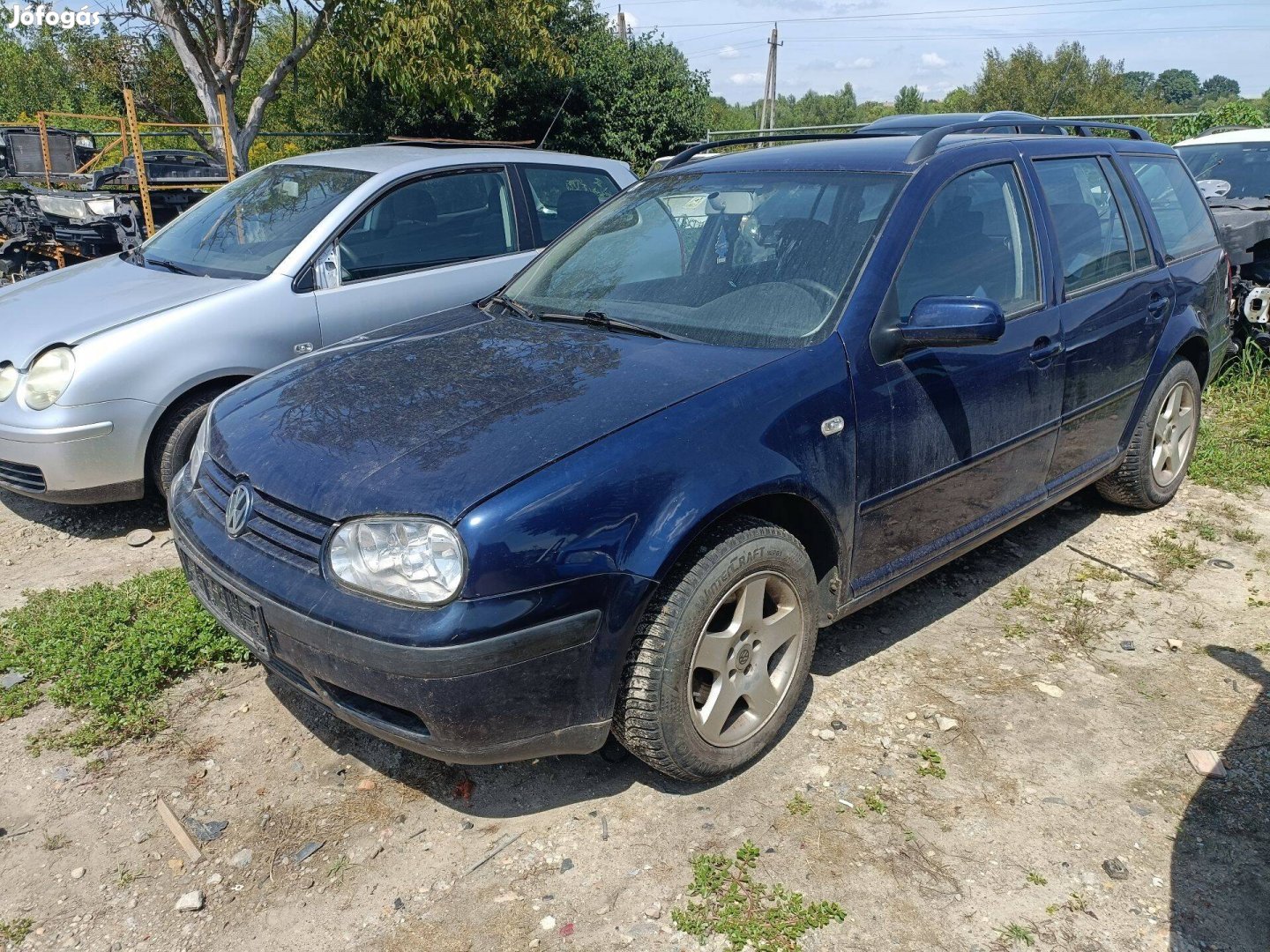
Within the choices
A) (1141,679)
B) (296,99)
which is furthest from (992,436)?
(296,99)

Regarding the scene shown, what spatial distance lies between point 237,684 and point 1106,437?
3.66 metres

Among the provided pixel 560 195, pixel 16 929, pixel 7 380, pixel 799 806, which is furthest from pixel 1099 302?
pixel 7 380

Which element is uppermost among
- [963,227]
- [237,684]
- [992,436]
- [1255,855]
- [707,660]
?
[963,227]

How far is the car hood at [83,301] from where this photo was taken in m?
4.37

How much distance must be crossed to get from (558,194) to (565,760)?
13.1 feet

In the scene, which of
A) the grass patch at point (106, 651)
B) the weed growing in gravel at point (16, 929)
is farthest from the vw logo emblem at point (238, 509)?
the weed growing in gravel at point (16, 929)

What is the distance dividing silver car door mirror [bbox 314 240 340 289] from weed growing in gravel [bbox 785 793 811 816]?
3433mm

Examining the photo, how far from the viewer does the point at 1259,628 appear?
153 inches

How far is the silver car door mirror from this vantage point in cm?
490

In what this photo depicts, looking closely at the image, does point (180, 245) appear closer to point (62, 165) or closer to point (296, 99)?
point (62, 165)

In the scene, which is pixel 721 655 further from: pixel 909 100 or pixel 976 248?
pixel 909 100

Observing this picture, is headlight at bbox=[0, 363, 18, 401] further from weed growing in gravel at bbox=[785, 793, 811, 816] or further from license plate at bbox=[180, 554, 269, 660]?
weed growing in gravel at bbox=[785, 793, 811, 816]

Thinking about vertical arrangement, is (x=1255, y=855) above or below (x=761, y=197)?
below

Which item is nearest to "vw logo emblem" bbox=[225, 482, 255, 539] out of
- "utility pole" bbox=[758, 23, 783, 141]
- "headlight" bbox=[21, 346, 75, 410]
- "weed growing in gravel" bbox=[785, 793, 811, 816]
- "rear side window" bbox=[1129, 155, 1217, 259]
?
"weed growing in gravel" bbox=[785, 793, 811, 816]
